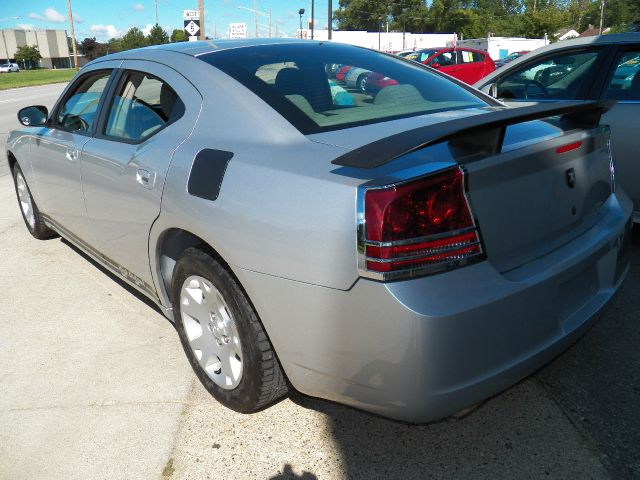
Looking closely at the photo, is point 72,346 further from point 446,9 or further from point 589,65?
point 446,9

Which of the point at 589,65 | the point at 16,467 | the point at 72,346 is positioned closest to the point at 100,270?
the point at 72,346

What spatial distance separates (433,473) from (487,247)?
90cm

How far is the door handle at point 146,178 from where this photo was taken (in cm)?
262

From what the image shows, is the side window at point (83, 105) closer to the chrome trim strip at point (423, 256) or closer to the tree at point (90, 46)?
the chrome trim strip at point (423, 256)

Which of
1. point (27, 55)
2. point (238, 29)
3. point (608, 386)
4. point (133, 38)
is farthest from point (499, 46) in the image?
point (27, 55)

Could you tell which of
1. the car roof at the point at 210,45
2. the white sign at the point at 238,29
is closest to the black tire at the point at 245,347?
the car roof at the point at 210,45

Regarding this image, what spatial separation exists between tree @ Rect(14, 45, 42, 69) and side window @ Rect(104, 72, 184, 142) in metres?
120

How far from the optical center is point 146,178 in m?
2.66

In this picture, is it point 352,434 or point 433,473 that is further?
point 352,434

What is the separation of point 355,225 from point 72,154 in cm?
239

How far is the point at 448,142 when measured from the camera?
1929 mm

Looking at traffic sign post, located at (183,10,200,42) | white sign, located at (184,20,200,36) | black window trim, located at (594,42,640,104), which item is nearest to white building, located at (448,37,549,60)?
traffic sign post, located at (183,10,200,42)

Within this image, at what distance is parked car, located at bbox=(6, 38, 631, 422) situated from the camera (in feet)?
5.85

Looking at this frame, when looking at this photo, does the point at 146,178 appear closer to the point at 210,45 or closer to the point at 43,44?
the point at 210,45
